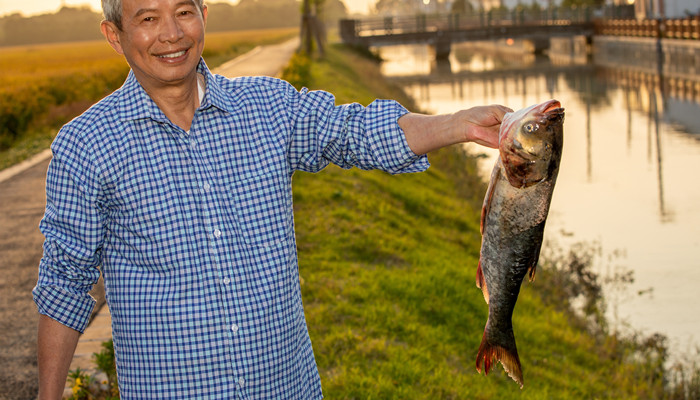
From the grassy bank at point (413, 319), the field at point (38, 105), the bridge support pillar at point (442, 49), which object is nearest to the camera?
the grassy bank at point (413, 319)

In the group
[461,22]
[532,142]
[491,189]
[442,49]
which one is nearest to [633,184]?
[491,189]

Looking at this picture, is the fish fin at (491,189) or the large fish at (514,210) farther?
the fish fin at (491,189)

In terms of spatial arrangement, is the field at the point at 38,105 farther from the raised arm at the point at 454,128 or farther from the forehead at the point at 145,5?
the raised arm at the point at 454,128

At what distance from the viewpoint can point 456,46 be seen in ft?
226

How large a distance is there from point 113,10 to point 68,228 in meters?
0.62

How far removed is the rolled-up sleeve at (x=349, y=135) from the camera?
237 centimetres

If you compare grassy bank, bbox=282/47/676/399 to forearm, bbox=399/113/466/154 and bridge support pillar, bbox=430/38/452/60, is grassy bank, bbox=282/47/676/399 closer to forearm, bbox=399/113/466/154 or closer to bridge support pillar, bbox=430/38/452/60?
forearm, bbox=399/113/466/154

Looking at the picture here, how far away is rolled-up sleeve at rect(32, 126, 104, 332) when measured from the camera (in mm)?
2256

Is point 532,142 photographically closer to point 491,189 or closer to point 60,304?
point 491,189

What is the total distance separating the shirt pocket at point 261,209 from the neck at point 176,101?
25 centimetres

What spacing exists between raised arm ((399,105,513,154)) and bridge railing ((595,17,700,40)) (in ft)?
98.8

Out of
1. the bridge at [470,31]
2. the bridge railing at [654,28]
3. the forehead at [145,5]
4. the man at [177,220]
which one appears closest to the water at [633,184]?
the bridge railing at [654,28]

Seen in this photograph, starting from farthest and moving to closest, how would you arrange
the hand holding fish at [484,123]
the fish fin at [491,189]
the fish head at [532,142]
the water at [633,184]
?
the water at [633,184] → the hand holding fish at [484,123] → the fish fin at [491,189] → the fish head at [532,142]

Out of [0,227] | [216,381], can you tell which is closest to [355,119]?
[216,381]
